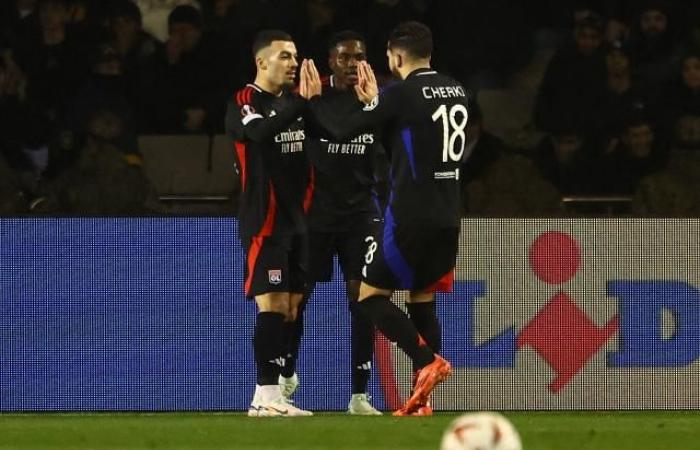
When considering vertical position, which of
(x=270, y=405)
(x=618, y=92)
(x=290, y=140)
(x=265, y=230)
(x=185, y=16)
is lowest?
(x=270, y=405)

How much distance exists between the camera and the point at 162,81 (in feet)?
44.7

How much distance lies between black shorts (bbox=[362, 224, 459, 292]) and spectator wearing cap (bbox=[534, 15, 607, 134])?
4.12m

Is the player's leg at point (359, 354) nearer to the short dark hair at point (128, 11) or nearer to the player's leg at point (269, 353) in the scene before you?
the player's leg at point (269, 353)

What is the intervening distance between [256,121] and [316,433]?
2.07m

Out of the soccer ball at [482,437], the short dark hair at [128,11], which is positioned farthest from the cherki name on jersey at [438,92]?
the short dark hair at [128,11]

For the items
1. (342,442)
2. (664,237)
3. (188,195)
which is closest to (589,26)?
(664,237)

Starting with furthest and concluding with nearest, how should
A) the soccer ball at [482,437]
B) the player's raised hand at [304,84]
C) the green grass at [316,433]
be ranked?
1. the player's raised hand at [304,84]
2. the green grass at [316,433]
3. the soccer ball at [482,437]

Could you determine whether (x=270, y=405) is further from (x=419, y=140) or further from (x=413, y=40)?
(x=413, y=40)

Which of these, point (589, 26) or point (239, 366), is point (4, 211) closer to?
point (239, 366)

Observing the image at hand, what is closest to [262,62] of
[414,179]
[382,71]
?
[414,179]

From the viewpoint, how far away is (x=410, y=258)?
30.5 feet

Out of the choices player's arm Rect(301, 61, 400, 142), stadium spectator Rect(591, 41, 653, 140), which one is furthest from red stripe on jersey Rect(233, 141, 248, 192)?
stadium spectator Rect(591, 41, 653, 140)

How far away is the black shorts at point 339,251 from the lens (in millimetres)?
10695

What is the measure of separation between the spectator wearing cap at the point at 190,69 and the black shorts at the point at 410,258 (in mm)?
4343
